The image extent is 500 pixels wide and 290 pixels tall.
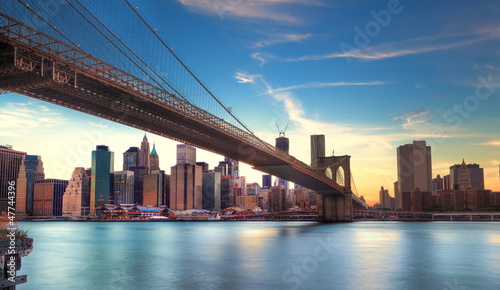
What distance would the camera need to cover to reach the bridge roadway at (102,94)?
25938mm

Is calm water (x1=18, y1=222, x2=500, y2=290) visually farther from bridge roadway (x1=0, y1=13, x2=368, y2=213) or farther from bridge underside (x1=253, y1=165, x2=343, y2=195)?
bridge underside (x1=253, y1=165, x2=343, y2=195)

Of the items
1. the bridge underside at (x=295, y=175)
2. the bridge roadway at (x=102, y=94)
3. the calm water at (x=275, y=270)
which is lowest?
the calm water at (x=275, y=270)

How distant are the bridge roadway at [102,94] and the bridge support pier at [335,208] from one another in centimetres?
4349

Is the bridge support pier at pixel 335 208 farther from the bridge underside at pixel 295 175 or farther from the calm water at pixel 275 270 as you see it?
the calm water at pixel 275 270

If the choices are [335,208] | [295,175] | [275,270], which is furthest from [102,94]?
[335,208]

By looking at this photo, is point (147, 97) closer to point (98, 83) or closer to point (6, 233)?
point (98, 83)

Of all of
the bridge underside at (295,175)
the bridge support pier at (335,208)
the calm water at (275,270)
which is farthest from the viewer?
the bridge support pier at (335,208)

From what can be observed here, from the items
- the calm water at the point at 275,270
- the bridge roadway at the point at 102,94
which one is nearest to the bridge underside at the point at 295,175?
the bridge roadway at the point at 102,94

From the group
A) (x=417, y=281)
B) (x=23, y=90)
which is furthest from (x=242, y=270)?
(x=23, y=90)

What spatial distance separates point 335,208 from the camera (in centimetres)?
10569

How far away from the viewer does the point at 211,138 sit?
55.2 m

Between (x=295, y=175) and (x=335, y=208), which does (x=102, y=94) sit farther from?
(x=335, y=208)

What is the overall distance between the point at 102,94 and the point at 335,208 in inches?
3092

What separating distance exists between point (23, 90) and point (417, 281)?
28.3m
